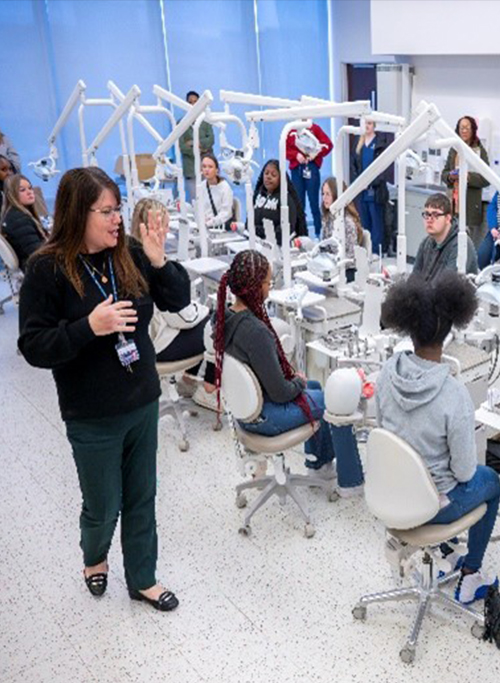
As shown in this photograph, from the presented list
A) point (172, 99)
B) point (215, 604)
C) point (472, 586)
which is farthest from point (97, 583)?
point (172, 99)

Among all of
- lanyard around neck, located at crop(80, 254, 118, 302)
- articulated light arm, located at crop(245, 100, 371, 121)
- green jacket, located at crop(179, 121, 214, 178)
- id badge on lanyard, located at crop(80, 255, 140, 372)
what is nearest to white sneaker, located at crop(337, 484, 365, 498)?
id badge on lanyard, located at crop(80, 255, 140, 372)

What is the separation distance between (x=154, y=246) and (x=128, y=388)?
1.39 ft

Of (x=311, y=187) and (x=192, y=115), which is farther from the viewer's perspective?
(x=311, y=187)

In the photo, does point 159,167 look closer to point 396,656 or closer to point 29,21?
point 29,21

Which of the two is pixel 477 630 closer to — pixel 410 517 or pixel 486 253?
pixel 410 517

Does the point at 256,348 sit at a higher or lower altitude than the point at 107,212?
lower

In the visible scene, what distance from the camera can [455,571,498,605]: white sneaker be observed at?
2.55 m

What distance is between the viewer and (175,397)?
12.9 feet

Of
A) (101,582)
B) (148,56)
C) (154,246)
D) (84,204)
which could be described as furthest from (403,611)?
(148,56)

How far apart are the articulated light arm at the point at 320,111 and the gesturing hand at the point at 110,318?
173cm

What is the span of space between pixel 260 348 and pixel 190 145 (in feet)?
16.6

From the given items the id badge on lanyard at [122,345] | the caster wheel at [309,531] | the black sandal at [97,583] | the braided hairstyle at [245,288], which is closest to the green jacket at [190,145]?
the braided hairstyle at [245,288]

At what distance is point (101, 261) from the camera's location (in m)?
2.22

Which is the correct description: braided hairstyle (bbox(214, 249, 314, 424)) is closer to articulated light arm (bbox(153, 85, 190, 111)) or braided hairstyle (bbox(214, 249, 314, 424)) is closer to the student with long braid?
the student with long braid
